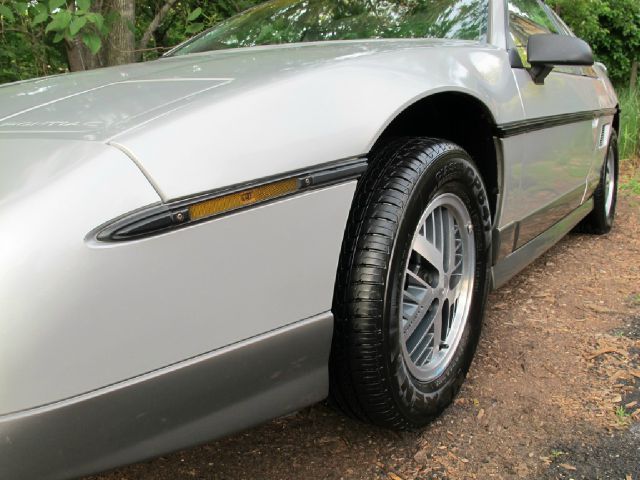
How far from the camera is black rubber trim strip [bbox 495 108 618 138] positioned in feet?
6.98

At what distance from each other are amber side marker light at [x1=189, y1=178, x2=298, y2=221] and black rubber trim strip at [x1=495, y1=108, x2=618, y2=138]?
42.3 inches

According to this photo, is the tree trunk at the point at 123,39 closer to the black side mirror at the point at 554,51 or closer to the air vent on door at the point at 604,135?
the black side mirror at the point at 554,51

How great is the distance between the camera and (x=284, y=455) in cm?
175

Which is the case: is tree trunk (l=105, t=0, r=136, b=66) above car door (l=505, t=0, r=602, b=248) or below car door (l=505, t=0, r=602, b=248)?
above

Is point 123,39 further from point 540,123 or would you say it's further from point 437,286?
point 437,286

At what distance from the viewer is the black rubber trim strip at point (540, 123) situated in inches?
83.7

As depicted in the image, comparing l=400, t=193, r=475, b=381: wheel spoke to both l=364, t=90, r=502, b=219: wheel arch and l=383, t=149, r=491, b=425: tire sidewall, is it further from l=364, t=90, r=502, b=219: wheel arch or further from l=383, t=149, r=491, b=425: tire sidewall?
l=364, t=90, r=502, b=219: wheel arch

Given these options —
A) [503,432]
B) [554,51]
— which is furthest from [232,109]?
[554,51]

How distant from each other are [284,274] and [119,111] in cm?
49

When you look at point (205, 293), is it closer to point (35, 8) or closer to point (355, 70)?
point (355, 70)

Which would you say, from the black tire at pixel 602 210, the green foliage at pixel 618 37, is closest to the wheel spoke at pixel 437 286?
the black tire at pixel 602 210

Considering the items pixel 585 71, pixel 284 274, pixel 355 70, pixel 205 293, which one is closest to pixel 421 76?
pixel 355 70

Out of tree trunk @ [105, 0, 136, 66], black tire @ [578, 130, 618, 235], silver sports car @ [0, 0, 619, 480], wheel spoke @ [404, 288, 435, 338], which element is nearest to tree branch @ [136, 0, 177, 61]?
tree trunk @ [105, 0, 136, 66]

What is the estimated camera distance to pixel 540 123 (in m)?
2.39
